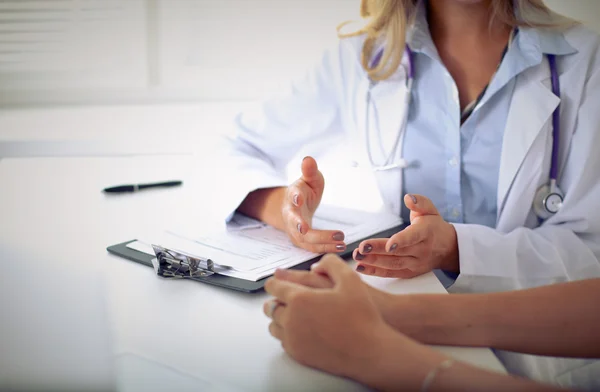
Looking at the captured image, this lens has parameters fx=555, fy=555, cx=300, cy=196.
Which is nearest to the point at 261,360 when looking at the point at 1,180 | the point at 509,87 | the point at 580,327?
the point at 580,327

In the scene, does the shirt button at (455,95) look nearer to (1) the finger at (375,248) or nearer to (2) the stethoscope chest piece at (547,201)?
(2) the stethoscope chest piece at (547,201)

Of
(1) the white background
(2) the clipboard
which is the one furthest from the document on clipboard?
(1) the white background

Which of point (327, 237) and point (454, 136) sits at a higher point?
point (454, 136)

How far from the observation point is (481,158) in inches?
38.6

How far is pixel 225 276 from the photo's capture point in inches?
26.6

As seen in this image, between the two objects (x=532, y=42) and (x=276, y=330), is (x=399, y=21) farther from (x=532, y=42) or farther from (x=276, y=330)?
(x=276, y=330)

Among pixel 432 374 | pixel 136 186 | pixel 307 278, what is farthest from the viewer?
pixel 136 186

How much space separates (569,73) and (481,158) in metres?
0.20

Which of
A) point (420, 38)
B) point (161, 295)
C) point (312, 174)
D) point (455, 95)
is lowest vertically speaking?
point (161, 295)

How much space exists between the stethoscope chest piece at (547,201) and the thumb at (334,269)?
1.79 ft

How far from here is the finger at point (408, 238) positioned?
67cm

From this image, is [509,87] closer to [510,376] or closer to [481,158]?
[481,158]

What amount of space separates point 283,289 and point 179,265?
0.73 ft

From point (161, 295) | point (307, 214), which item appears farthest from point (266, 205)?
point (161, 295)
